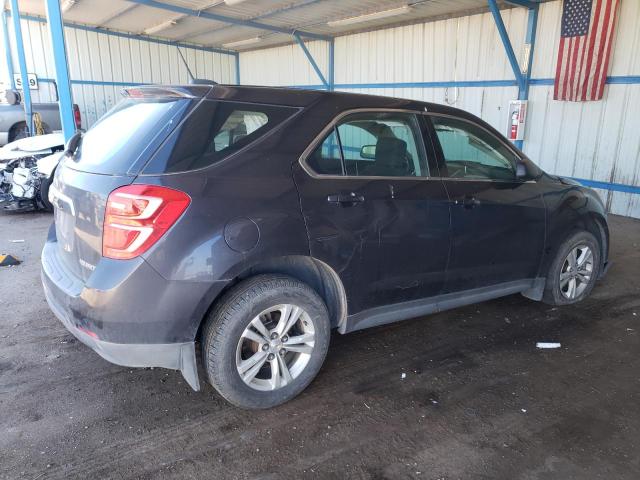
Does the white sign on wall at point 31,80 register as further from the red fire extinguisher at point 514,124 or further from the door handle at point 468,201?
the door handle at point 468,201

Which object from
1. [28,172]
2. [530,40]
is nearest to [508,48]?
[530,40]

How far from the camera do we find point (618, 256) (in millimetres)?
6172

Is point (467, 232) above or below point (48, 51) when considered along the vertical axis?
below

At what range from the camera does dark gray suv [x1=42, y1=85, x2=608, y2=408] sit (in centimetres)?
241

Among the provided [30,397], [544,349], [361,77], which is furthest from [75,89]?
[544,349]

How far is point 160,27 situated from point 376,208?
14.4 metres

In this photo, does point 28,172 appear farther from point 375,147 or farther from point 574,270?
point 574,270

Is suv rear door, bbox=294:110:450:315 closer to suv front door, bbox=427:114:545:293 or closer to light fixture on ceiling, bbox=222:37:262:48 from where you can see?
suv front door, bbox=427:114:545:293

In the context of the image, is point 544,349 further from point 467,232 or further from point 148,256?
point 148,256

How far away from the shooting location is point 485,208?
3.54 meters

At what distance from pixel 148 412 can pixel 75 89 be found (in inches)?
645

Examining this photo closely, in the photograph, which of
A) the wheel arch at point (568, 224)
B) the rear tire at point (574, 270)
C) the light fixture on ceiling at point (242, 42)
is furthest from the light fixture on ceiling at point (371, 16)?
the rear tire at point (574, 270)

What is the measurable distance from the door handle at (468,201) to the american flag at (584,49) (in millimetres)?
6453

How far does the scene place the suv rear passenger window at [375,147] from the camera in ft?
9.66
